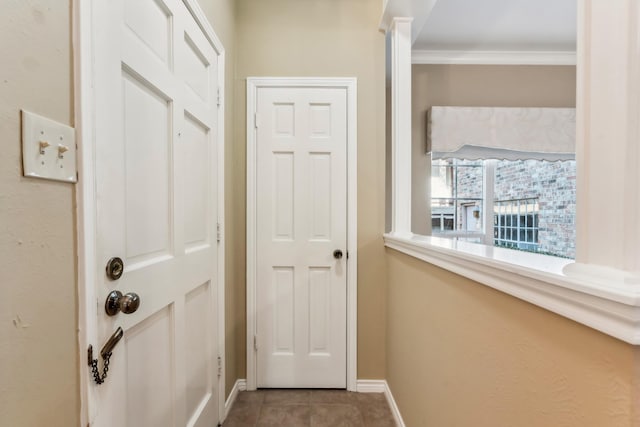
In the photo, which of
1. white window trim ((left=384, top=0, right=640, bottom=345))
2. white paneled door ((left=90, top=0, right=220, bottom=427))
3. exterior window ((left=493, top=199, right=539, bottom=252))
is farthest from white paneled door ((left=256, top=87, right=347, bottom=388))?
exterior window ((left=493, top=199, right=539, bottom=252))

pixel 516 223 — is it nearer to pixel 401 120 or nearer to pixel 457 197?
pixel 457 197

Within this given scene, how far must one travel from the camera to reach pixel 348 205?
6.54ft

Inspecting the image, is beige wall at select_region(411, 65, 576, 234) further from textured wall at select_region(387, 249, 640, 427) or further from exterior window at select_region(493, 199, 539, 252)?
textured wall at select_region(387, 249, 640, 427)

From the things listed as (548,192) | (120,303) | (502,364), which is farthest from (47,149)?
(548,192)

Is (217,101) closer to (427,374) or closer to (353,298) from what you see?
(353,298)

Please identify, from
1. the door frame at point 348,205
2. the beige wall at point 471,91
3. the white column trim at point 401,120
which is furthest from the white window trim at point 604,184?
the beige wall at point 471,91

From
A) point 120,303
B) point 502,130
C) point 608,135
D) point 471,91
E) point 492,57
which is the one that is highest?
point 492,57

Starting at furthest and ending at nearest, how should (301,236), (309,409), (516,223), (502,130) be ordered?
(516,223)
(502,130)
(301,236)
(309,409)

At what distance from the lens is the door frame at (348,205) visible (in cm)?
198

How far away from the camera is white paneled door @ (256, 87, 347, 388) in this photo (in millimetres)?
1995

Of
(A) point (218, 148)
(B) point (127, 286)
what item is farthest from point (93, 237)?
(A) point (218, 148)

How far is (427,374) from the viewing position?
1.24m

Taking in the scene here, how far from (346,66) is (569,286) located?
1.90 m

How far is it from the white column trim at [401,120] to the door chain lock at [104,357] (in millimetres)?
1523
